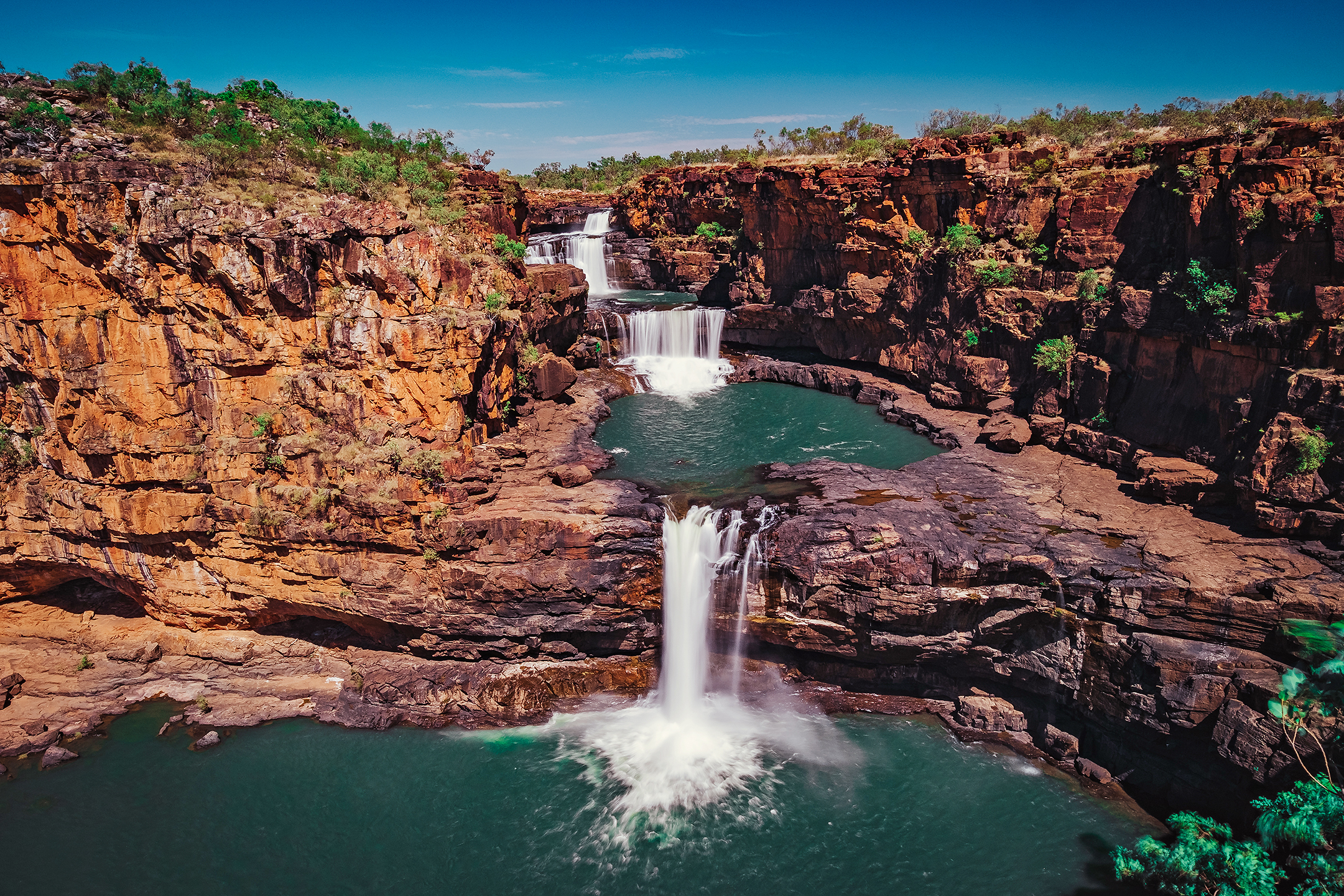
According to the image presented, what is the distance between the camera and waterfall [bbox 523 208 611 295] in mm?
46719

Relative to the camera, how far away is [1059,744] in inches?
701

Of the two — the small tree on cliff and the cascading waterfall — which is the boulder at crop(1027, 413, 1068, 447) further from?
the cascading waterfall

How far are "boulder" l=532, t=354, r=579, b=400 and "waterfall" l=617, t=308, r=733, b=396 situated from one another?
24.3 feet

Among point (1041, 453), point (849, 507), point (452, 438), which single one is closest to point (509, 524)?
point (452, 438)

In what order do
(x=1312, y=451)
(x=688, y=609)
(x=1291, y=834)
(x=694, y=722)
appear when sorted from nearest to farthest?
1. (x=1291, y=834)
2. (x=1312, y=451)
3. (x=694, y=722)
4. (x=688, y=609)

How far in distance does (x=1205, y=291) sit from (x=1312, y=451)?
20.7ft

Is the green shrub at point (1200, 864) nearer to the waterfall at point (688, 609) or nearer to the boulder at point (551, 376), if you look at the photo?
the waterfall at point (688, 609)

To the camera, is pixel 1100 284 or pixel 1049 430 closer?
pixel 1049 430

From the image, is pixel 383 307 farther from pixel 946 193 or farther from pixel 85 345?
pixel 946 193

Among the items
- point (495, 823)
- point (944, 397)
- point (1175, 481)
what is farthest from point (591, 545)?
point (944, 397)

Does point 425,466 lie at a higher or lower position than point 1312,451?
lower

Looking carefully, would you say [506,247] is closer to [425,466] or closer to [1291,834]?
[425,466]

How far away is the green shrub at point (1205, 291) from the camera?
21.6 metres

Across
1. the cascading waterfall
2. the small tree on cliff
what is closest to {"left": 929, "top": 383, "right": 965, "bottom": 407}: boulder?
the small tree on cliff
